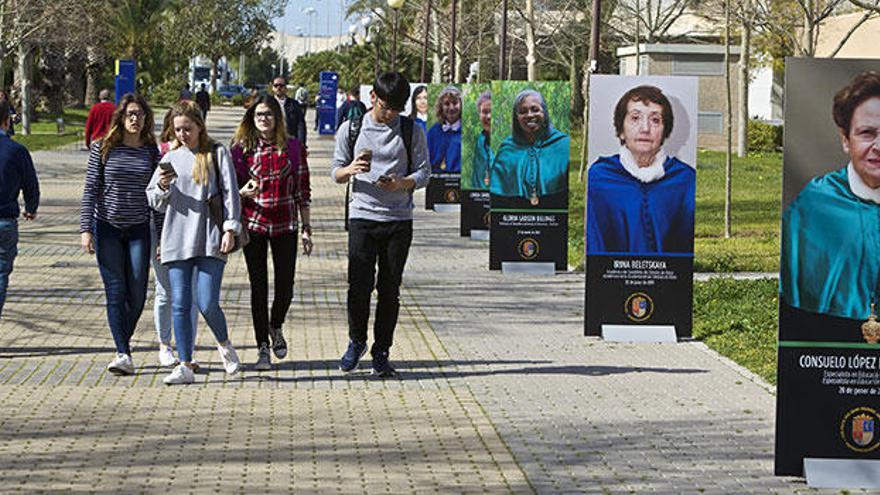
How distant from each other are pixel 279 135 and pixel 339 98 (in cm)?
5513

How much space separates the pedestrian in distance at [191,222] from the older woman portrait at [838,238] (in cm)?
376

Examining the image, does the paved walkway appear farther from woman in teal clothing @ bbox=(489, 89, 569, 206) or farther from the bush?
the bush

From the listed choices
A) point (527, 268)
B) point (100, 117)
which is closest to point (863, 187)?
point (527, 268)

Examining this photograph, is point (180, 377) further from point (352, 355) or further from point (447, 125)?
point (447, 125)

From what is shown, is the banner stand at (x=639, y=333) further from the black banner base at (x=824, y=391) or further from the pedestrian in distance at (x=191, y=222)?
the black banner base at (x=824, y=391)

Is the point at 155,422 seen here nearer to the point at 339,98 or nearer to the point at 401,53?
the point at 339,98

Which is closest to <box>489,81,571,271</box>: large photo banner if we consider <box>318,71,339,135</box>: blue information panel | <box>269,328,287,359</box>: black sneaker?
<box>269,328,287,359</box>: black sneaker

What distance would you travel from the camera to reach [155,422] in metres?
8.91

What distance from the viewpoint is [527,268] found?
57.1 ft

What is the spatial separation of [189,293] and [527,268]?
24.5 ft

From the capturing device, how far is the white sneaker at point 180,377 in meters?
10.2

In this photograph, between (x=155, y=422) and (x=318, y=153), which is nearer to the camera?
(x=155, y=422)

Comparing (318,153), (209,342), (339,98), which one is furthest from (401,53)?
(209,342)

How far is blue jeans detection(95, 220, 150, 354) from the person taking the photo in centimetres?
1062
